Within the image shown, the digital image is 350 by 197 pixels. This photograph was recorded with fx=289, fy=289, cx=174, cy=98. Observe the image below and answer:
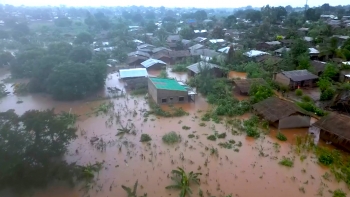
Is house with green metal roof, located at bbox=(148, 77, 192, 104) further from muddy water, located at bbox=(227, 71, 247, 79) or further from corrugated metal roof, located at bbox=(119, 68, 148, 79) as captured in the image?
muddy water, located at bbox=(227, 71, 247, 79)

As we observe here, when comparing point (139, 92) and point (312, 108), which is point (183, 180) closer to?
point (312, 108)

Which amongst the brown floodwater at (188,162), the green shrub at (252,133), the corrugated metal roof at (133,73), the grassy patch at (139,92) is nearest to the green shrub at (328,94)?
the brown floodwater at (188,162)

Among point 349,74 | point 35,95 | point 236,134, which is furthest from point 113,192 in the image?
point 349,74

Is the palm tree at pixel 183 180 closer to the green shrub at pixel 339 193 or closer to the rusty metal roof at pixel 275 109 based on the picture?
the green shrub at pixel 339 193

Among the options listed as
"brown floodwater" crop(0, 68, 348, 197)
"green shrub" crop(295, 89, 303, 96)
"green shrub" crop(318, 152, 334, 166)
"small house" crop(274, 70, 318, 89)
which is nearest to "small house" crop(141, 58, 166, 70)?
"small house" crop(274, 70, 318, 89)

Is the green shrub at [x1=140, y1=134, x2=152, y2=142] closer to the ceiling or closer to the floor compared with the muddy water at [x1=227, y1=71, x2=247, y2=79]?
closer to the ceiling
